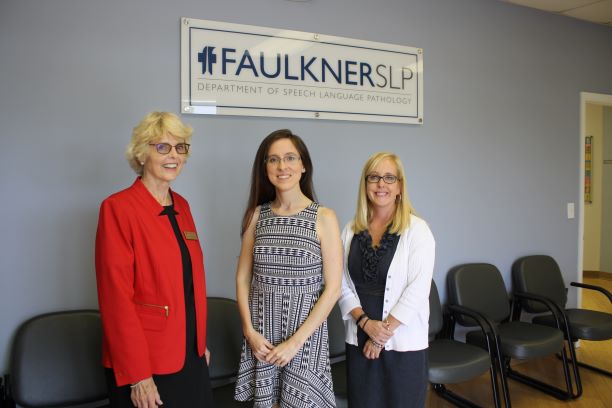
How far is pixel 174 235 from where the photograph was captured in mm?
1520

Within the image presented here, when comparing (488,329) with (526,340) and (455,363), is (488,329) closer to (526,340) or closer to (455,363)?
(526,340)

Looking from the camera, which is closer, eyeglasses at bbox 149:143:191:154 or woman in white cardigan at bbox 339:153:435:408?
eyeglasses at bbox 149:143:191:154

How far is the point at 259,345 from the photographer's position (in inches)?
62.7

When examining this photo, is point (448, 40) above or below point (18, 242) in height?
above

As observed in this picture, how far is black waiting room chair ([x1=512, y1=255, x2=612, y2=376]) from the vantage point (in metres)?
3.04

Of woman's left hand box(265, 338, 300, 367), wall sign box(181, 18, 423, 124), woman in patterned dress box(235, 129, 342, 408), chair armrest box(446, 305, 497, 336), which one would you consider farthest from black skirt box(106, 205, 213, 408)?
chair armrest box(446, 305, 497, 336)

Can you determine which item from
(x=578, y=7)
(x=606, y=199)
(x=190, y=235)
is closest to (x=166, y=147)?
(x=190, y=235)

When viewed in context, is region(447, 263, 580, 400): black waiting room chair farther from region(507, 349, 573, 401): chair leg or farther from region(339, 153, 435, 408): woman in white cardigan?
region(339, 153, 435, 408): woman in white cardigan

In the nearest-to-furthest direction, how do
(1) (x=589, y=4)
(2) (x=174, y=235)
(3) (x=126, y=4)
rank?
(2) (x=174, y=235), (3) (x=126, y=4), (1) (x=589, y=4)

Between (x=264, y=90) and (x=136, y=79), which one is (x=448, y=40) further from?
(x=136, y=79)

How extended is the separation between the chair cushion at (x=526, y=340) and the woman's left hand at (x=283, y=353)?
5.56ft

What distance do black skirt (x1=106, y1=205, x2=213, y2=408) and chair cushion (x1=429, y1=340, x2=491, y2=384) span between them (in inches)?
50.5

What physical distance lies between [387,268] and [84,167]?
153 centimetres

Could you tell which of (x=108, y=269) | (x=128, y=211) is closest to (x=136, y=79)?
(x=128, y=211)
